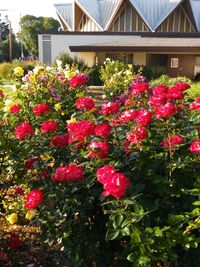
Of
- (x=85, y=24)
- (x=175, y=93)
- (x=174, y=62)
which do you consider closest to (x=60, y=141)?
(x=175, y=93)

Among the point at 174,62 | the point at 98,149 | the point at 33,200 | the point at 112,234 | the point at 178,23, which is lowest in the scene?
the point at 112,234

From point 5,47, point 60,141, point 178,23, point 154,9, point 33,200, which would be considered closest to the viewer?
point 33,200

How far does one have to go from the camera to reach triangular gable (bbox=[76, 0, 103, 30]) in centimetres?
4244

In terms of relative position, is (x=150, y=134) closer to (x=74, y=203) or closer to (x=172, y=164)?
(x=172, y=164)

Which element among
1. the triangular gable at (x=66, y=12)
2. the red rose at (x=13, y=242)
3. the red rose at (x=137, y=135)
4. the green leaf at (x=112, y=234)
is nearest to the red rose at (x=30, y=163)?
the red rose at (x=13, y=242)

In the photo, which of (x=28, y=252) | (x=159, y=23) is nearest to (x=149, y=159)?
(x=28, y=252)

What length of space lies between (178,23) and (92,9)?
10043mm

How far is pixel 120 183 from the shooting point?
1775mm

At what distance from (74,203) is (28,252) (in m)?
1.27

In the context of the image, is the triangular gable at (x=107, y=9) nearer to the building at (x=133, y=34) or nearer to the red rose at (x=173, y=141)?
the building at (x=133, y=34)

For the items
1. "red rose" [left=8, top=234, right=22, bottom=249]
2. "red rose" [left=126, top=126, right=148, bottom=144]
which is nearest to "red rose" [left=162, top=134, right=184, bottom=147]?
"red rose" [left=126, top=126, right=148, bottom=144]

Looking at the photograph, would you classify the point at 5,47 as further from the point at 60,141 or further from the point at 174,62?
the point at 60,141

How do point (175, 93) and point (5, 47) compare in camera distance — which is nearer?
point (175, 93)

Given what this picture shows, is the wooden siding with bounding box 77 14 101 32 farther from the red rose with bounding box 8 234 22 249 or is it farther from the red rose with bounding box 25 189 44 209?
the red rose with bounding box 25 189 44 209
